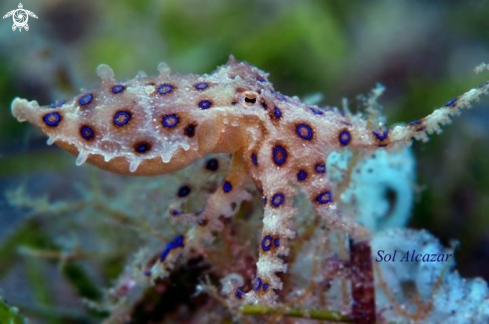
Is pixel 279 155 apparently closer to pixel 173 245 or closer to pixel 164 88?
pixel 164 88

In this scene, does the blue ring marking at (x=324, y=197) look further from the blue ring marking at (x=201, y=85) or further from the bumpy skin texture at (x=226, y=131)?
the blue ring marking at (x=201, y=85)

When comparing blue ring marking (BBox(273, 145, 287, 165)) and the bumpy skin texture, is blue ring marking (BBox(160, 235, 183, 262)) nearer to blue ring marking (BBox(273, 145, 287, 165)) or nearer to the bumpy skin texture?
the bumpy skin texture

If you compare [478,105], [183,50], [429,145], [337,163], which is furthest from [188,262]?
[183,50]

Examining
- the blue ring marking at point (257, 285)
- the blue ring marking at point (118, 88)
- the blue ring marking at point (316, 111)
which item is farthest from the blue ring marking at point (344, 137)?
the blue ring marking at point (118, 88)

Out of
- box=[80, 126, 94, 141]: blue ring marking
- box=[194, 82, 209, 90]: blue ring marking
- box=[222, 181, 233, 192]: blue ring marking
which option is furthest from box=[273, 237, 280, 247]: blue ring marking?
box=[80, 126, 94, 141]: blue ring marking

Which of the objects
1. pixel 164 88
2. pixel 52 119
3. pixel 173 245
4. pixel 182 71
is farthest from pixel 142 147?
pixel 182 71

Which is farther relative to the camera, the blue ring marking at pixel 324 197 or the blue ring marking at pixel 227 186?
the blue ring marking at pixel 227 186

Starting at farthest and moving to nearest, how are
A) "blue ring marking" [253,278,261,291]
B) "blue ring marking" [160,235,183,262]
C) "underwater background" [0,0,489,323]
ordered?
"underwater background" [0,0,489,323] → "blue ring marking" [160,235,183,262] → "blue ring marking" [253,278,261,291]
